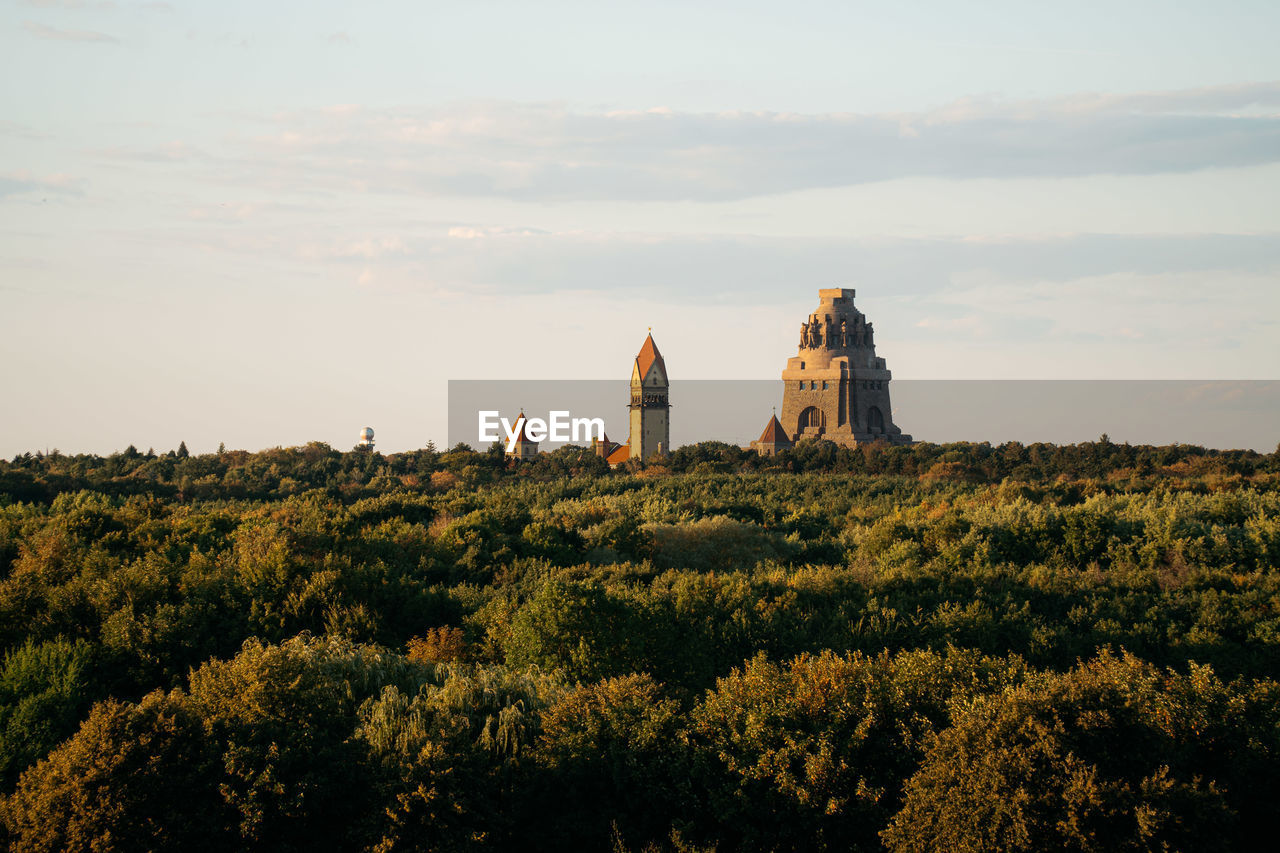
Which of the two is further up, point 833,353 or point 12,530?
point 833,353

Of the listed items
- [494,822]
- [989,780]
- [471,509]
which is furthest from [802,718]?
[471,509]

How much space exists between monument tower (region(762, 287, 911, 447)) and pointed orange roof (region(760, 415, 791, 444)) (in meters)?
2.18

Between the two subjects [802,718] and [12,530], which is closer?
[802,718]

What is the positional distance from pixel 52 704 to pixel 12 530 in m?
16.9

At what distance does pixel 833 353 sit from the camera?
104 m

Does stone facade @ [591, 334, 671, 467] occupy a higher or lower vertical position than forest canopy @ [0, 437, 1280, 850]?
higher

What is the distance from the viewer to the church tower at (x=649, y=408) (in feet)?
328

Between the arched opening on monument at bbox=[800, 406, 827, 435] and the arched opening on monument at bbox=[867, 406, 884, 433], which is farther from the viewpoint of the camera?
the arched opening on monument at bbox=[867, 406, 884, 433]

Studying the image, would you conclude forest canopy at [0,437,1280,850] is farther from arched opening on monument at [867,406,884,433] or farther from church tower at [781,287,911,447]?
arched opening on monument at [867,406,884,433]

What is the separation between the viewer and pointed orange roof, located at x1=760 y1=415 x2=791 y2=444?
99375 millimetres

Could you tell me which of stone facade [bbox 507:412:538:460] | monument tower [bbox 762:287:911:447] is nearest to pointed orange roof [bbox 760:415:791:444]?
monument tower [bbox 762:287:911:447]

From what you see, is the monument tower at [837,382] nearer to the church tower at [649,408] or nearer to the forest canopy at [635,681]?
the church tower at [649,408]

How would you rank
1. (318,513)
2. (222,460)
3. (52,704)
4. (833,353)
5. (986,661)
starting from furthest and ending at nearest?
(833,353) < (222,460) < (318,513) < (986,661) < (52,704)

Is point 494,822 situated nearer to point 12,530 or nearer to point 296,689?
point 296,689
